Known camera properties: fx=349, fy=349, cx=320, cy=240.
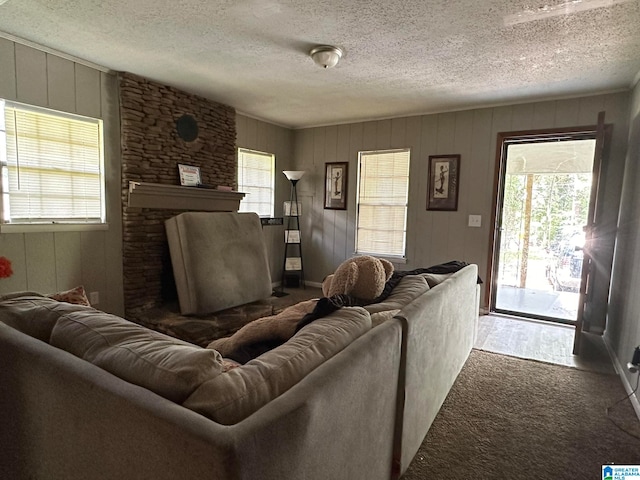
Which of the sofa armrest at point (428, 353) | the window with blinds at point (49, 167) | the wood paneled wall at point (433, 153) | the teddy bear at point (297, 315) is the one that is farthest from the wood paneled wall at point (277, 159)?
the teddy bear at point (297, 315)

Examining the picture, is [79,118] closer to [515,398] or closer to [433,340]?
[433,340]

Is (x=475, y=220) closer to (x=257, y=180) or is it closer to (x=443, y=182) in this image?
(x=443, y=182)

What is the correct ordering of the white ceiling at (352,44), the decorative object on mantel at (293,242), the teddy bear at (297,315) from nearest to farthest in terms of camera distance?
the teddy bear at (297,315), the white ceiling at (352,44), the decorative object on mantel at (293,242)

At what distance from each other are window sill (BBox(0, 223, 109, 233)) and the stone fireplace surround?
260mm

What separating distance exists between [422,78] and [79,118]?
309cm

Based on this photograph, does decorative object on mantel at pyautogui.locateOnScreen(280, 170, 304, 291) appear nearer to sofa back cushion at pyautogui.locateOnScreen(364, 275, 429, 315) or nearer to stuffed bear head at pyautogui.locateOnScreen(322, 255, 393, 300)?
sofa back cushion at pyautogui.locateOnScreen(364, 275, 429, 315)

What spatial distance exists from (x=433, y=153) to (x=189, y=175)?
115 inches

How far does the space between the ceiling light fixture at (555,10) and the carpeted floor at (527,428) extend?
7.86ft

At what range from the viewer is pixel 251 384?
2.79ft

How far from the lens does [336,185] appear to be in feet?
16.7

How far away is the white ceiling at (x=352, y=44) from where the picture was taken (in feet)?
6.91

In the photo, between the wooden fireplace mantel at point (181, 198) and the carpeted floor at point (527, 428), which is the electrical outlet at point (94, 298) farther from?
the carpeted floor at point (527, 428)

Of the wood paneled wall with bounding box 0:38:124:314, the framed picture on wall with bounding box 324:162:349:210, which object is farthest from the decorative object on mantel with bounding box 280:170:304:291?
the wood paneled wall with bounding box 0:38:124:314

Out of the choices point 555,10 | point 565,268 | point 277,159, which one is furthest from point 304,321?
point 565,268
